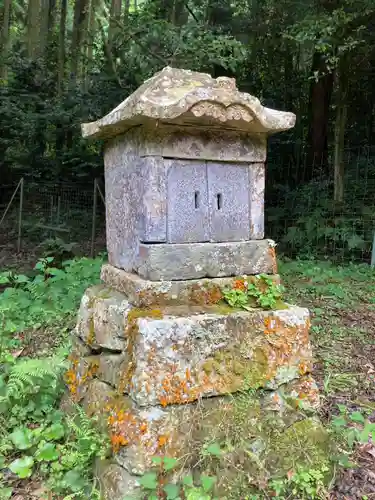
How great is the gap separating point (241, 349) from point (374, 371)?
182cm

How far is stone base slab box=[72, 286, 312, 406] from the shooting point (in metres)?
2.37

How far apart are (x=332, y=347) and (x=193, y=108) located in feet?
9.12

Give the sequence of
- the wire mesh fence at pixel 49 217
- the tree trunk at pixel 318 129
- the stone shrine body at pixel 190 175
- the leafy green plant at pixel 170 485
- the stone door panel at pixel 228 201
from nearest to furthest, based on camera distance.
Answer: the leafy green plant at pixel 170 485 < the stone shrine body at pixel 190 175 < the stone door panel at pixel 228 201 < the wire mesh fence at pixel 49 217 < the tree trunk at pixel 318 129

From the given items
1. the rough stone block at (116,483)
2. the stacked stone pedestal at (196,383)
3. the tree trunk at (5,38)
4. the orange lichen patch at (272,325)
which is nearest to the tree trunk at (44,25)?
the tree trunk at (5,38)

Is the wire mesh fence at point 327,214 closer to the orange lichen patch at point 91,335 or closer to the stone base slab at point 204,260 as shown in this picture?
the stone base slab at point 204,260

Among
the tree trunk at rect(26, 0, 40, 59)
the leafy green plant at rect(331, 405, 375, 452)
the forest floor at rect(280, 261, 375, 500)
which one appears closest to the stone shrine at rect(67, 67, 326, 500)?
the leafy green plant at rect(331, 405, 375, 452)

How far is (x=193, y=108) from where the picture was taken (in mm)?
2393

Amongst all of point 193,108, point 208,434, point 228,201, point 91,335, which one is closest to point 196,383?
point 208,434

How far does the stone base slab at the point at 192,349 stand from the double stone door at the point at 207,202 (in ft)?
1.45

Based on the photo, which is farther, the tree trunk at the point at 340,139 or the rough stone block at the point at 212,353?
the tree trunk at the point at 340,139

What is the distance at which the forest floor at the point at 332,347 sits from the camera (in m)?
2.43

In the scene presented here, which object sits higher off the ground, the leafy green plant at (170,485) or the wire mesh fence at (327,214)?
the wire mesh fence at (327,214)

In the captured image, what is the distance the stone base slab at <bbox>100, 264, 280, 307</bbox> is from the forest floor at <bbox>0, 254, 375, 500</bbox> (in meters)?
0.87

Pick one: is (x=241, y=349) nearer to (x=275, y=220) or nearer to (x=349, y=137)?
(x=275, y=220)
